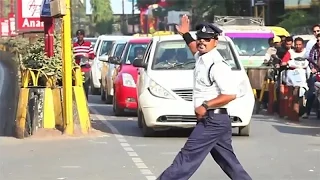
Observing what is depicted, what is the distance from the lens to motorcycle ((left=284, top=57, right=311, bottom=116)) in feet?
57.2

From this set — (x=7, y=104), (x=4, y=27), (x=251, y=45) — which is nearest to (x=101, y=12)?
(x=4, y=27)

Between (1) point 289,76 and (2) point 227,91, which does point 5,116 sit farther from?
(2) point 227,91

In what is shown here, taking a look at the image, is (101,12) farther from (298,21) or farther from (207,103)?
(207,103)

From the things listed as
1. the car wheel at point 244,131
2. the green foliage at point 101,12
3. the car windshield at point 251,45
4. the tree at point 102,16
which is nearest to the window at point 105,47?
the car windshield at point 251,45

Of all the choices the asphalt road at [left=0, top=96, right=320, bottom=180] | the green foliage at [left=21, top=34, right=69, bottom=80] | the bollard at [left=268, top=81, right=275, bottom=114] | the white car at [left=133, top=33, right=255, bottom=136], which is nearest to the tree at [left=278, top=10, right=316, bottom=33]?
the bollard at [left=268, top=81, right=275, bottom=114]

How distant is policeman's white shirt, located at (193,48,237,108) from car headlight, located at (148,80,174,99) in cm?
582

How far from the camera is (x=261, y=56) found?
24750mm

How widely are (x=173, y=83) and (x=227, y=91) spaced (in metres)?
6.13

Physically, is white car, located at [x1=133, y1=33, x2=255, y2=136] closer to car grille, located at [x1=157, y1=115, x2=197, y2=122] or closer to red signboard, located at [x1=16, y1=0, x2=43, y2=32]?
car grille, located at [x1=157, y1=115, x2=197, y2=122]

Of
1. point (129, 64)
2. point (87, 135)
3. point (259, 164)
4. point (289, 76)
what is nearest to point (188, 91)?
point (87, 135)

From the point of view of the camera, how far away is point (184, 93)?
14109mm

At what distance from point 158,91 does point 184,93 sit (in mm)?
431

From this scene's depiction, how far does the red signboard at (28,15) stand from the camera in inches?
877

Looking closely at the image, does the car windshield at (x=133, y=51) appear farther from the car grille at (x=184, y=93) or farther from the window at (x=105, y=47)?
the window at (x=105, y=47)
